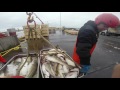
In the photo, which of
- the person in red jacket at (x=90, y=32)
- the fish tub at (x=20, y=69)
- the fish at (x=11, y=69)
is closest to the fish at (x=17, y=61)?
the fish tub at (x=20, y=69)

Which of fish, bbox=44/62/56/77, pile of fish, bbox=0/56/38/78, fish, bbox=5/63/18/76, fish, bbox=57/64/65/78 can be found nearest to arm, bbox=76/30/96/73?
fish, bbox=57/64/65/78

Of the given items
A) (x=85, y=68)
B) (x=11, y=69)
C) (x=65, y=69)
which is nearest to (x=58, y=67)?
(x=65, y=69)

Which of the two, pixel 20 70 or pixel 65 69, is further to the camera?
pixel 20 70

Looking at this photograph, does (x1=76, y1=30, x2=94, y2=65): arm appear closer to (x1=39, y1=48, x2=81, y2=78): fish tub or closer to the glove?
the glove

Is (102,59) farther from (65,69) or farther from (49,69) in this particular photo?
(49,69)

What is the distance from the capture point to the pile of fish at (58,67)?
17.3ft

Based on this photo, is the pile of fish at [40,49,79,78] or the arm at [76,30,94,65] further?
the pile of fish at [40,49,79,78]

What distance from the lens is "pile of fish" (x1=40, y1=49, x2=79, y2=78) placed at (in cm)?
527

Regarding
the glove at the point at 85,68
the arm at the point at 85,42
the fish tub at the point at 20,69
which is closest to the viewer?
the arm at the point at 85,42

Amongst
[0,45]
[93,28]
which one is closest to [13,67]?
[93,28]

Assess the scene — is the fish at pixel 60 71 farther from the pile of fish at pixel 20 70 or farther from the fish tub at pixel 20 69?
the pile of fish at pixel 20 70

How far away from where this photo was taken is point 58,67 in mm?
6023

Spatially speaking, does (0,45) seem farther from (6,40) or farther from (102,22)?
(102,22)
